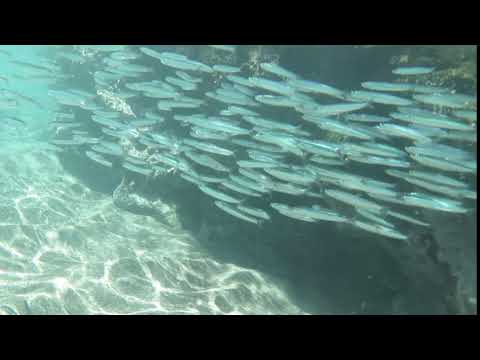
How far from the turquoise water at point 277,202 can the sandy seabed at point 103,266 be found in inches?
1.8

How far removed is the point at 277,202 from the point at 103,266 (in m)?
4.47

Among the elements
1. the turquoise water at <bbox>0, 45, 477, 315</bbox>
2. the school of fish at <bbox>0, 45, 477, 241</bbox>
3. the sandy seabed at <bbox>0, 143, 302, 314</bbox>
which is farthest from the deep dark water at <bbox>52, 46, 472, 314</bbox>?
the sandy seabed at <bbox>0, 143, 302, 314</bbox>

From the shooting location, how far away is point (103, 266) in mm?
8023

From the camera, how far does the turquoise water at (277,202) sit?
682 centimetres

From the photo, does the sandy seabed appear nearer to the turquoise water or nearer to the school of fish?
the turquoise water

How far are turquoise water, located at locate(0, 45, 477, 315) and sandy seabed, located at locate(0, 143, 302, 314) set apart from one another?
5cm

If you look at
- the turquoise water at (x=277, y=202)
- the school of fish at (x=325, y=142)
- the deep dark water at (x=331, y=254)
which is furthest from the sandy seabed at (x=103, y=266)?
the school of fish at (x=325, y=142)

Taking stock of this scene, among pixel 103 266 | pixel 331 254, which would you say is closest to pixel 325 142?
pixel 331 254

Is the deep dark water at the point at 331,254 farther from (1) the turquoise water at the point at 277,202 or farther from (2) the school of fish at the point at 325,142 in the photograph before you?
(2) the school of fish at the point at 325,142

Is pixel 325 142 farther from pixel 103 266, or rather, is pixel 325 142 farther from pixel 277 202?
pixel 103 266

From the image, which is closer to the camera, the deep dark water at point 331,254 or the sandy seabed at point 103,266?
the sandy seabed at point 103,266

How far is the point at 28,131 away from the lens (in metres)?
21.5

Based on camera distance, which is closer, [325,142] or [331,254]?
[325,142]
